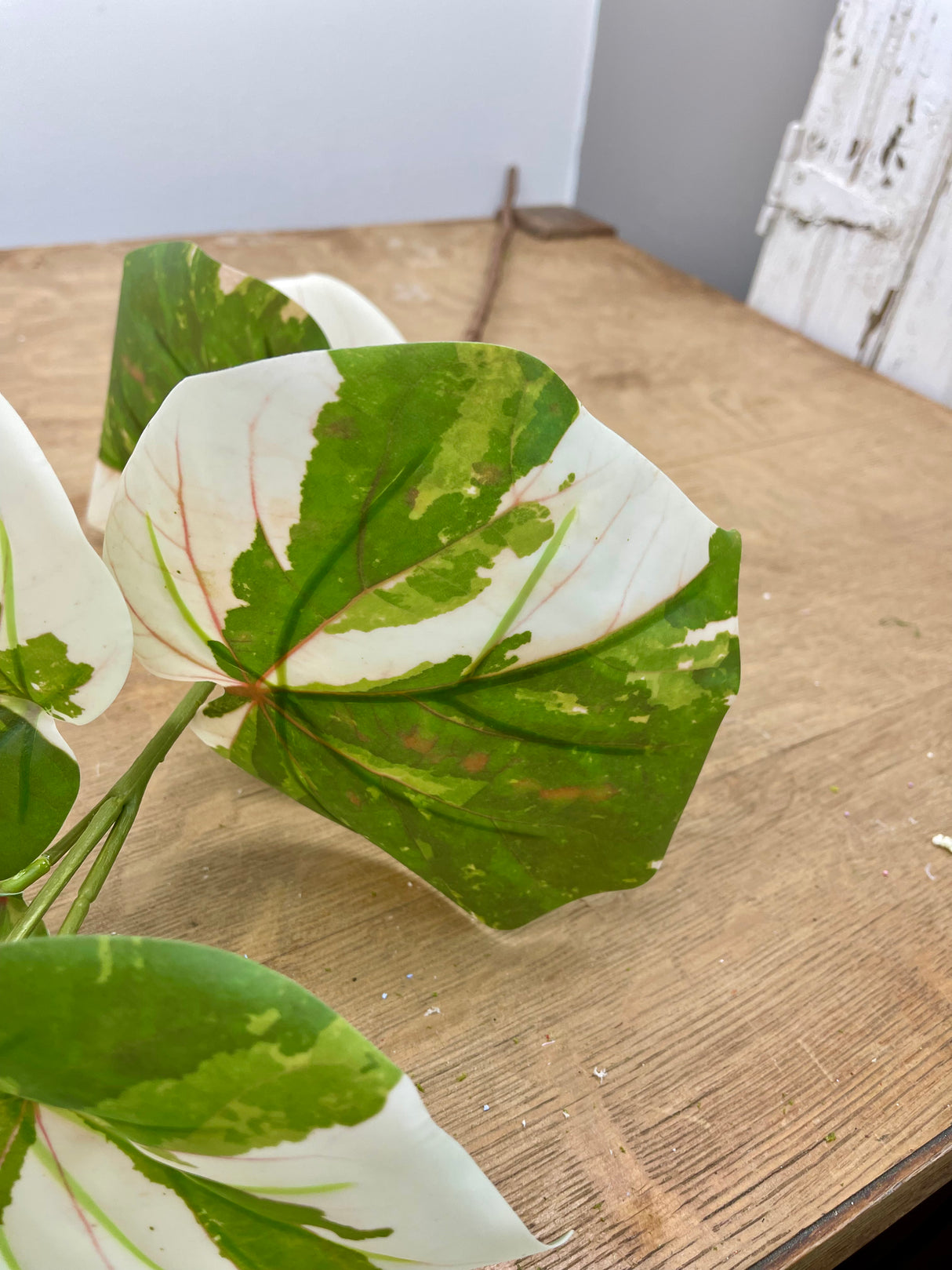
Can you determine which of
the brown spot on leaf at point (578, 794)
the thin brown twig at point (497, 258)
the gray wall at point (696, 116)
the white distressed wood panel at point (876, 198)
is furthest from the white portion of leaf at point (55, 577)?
the gray wall at point (696, 116)

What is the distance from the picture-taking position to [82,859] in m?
0.22

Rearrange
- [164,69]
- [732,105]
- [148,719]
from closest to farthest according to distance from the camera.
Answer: [148,719] < [164,69] < [732,105]

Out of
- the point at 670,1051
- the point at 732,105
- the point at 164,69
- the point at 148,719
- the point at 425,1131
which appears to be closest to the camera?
the point at 425,1131

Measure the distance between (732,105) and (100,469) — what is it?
94 cm

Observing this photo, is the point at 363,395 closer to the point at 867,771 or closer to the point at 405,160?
the point at 867,771

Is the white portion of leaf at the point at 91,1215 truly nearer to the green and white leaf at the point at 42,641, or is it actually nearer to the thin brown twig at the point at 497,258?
the green and white leaf at the point at 42,641

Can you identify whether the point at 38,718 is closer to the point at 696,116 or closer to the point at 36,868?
the point at 36,868

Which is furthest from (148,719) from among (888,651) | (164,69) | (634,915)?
(164,69)

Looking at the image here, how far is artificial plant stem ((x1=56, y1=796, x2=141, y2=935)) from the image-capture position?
0.70ft

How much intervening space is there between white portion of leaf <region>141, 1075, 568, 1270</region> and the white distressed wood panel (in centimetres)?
85

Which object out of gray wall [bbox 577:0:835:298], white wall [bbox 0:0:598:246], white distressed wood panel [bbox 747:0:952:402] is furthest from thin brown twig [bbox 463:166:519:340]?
white distressed wood panel [bbox 747:0:952:402]

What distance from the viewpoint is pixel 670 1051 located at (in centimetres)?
30

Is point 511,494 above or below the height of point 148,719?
above

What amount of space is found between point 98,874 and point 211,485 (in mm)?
96
